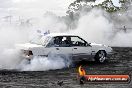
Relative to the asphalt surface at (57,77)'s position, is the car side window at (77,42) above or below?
above

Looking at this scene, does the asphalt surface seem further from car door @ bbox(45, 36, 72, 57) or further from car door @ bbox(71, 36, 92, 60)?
car door @ bbox(45, 36, 72, 57)

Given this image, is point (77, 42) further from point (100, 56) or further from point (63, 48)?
point (100, 56)

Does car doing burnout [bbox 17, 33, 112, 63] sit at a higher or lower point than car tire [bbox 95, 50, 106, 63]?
higher

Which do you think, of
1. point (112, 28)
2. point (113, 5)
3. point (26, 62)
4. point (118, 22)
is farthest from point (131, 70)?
point (113, 5)

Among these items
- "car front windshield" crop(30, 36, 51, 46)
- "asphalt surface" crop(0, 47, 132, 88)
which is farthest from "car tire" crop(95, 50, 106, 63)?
"car front windshield" crop(30, 36, 51, 46)

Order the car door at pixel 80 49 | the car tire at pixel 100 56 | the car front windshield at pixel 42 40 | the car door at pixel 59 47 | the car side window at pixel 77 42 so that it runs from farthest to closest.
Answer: the car tire at pixel 100 56, the car side window at pixel 77 42, the car door at pixel 80 49, the car front windshield at pixel 42 40, the car door at pixel 59 47

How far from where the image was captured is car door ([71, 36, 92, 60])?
16.5 metres

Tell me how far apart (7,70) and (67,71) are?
2.39m

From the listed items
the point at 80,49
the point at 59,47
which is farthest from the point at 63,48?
the point at 80,49

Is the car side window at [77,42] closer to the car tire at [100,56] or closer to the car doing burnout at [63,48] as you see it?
the car doing burnout at [63,48]

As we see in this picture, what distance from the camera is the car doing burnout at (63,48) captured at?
15516mm

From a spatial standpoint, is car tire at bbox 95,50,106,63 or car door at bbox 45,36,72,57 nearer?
car door at bbox 45,36,72,57

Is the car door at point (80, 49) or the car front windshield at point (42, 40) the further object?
the car door at point (80, 49)

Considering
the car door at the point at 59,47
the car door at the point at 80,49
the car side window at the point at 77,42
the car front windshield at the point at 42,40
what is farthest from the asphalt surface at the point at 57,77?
the car front windshield at the point at 42,40
